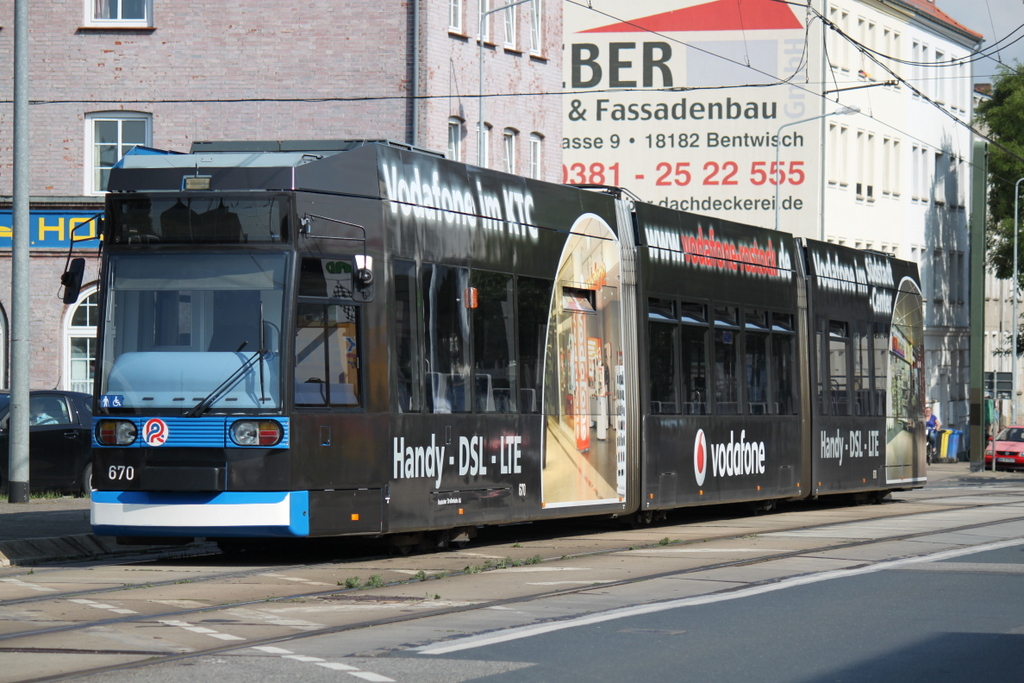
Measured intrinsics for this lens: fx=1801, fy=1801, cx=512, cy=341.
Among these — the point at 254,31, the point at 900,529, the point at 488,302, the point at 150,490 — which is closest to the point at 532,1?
the point at 254,31

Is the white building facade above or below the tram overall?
above

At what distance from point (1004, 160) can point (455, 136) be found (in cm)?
3772

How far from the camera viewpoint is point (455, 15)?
3597 cm

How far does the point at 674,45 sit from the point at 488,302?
42417 millimetres

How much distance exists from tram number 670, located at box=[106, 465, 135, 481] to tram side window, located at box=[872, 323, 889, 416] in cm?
1336

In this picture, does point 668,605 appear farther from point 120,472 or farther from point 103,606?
point 120,472

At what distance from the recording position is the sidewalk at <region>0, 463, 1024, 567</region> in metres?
14.5

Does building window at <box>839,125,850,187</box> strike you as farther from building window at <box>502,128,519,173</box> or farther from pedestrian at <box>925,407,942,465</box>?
building window at <box>502,128,519,173</box>

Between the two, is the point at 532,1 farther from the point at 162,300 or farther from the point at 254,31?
the point at 162,300

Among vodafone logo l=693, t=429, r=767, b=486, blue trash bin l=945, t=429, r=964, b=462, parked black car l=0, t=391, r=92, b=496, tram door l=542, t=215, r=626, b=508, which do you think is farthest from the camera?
blue trash bin l=945, t=429, r=964, b=462

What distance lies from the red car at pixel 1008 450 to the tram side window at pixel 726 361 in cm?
3184

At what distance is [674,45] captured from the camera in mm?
56250

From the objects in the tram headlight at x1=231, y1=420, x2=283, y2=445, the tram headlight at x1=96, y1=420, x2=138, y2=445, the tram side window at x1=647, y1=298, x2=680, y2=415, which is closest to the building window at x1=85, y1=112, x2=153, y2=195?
the tram side window at x1=647, y1=298, x2=680, y2=415

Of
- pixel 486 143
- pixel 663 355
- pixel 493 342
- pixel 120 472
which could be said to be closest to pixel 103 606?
pixel 120 472
